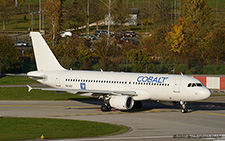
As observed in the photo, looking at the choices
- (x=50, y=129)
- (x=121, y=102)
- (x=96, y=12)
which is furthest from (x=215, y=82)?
(x=96, y=12)

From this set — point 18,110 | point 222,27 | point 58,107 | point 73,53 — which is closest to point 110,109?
point 58,107

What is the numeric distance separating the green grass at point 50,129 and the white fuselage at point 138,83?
31.7 feet

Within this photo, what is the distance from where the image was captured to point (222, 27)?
115 meters

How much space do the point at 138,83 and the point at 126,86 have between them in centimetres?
158

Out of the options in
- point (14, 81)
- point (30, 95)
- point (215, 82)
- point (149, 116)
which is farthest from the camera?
point (14, 81)

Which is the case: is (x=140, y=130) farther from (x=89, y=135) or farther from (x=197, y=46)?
(x=197, y=46)

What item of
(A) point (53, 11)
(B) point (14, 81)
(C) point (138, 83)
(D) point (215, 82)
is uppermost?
(A) point (53, 11)

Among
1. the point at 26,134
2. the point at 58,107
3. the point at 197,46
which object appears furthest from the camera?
the point at 197,46

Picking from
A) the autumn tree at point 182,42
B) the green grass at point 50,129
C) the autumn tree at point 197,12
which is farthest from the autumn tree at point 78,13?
the green grass at point 50,129

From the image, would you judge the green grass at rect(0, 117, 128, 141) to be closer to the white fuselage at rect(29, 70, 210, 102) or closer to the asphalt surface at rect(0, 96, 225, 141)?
the asphalt surface at rect(0, 96, 225, 141)

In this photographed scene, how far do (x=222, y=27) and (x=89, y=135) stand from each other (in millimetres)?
91191

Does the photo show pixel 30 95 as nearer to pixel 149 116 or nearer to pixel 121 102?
pixel 121 102

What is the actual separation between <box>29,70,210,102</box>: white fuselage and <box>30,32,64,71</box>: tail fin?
4.32ft

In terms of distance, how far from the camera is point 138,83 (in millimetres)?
46281
